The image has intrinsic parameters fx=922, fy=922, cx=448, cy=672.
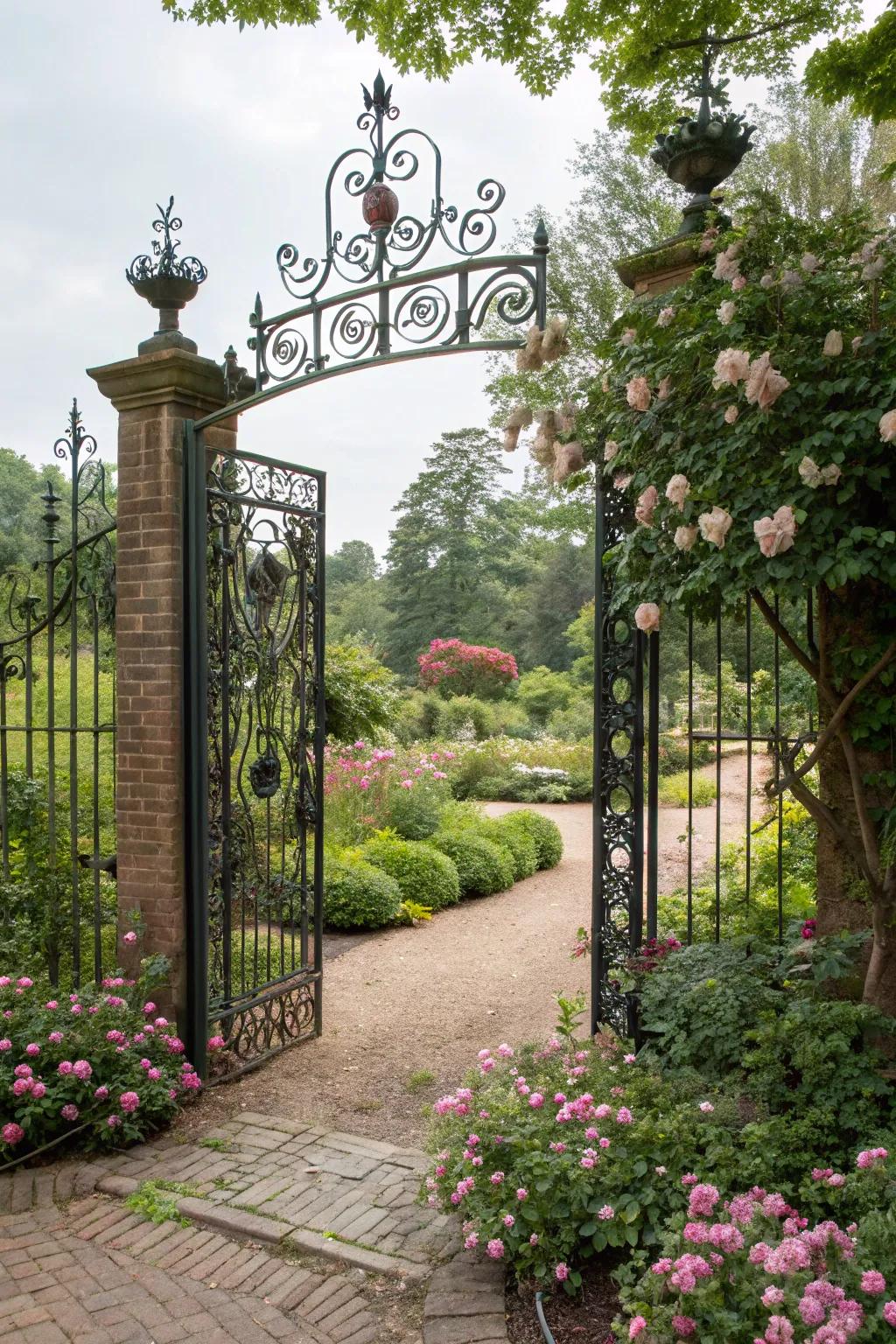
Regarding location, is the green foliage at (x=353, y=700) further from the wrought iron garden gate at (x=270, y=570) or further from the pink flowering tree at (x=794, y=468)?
the pink flowering tree at (x=794, y=468)

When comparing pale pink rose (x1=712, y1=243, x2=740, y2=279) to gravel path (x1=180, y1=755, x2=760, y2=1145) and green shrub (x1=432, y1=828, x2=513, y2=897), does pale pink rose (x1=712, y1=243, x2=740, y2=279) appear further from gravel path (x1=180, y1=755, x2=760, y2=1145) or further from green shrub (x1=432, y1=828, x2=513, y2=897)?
green shrub (x1=432, y1=828, x2=513, y2=897)

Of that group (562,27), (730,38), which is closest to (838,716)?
(730,38)

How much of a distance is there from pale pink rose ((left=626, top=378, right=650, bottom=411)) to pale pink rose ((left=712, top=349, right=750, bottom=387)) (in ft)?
1.28

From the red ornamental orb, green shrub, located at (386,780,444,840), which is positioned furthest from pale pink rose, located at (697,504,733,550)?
green shrub, located at (386,780,444,840)

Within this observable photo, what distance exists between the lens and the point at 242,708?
4.68 m

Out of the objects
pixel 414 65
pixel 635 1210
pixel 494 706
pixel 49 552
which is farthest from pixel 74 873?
pixel 494 706

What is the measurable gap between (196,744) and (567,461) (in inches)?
81.9

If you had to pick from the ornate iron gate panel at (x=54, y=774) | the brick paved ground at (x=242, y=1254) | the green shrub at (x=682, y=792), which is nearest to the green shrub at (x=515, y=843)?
the green shrub at (x=682, y=792)

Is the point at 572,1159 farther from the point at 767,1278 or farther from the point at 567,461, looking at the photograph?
the point at 567,461

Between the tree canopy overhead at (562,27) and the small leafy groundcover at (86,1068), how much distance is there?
16.3 feet

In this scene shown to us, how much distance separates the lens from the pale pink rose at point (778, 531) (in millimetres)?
2600

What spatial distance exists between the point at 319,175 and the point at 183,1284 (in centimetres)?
442

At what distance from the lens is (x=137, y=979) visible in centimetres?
423

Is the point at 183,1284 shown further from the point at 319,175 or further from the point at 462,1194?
the point at 319,175
